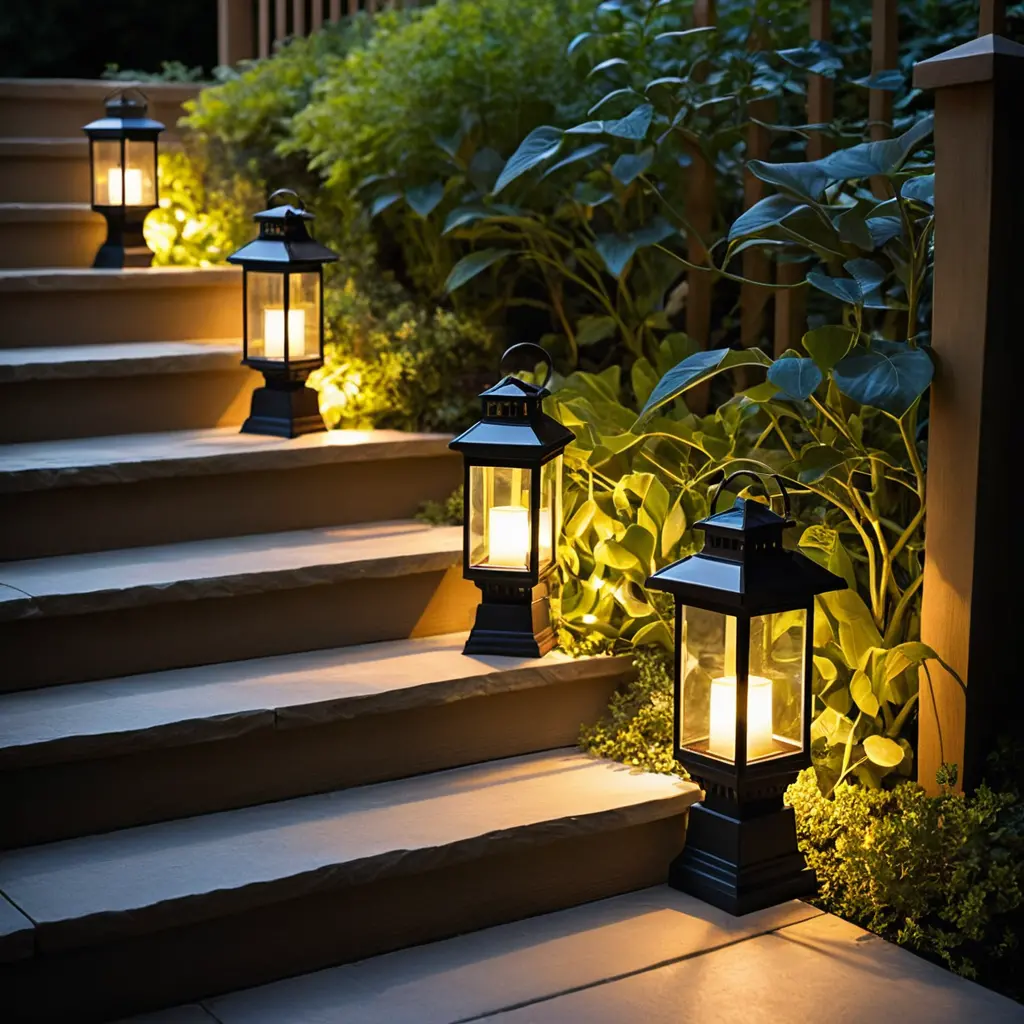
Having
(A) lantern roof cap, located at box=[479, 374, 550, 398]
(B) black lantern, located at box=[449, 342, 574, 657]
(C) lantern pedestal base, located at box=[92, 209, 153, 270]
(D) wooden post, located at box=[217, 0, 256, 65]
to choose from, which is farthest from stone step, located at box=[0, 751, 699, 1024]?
(D) wooden post, located at box=[217, 0, 256, 65]

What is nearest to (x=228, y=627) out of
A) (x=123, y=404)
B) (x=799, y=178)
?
(x=123, y=404)

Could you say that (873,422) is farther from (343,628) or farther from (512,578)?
(343,628)

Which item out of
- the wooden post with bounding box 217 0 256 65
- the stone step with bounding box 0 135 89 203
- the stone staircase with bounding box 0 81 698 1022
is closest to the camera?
the stone staircase with bounding box 0 81 698 1022

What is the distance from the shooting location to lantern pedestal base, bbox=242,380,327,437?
12.2ft

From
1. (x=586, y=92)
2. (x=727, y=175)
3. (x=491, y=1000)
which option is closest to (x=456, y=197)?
(x=586, y=92)

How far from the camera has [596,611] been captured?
323cm

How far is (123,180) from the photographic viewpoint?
168 inches

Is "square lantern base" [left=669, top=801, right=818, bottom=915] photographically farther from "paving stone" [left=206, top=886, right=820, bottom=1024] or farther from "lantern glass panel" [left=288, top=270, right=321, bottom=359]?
"lantern glass panel" [left=288, top=270, right=321, bottom=359]

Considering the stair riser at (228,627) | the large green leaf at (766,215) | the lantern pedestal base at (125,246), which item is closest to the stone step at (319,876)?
the stair riser at (228,627)

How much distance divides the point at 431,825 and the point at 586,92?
2.13 meters

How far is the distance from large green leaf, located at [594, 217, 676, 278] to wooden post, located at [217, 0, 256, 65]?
9.06ft

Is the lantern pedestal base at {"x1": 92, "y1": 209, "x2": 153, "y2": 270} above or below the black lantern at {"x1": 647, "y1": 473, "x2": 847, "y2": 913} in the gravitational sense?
above

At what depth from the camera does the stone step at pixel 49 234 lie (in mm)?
4305

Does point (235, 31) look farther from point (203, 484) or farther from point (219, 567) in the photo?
point (219, 567)
